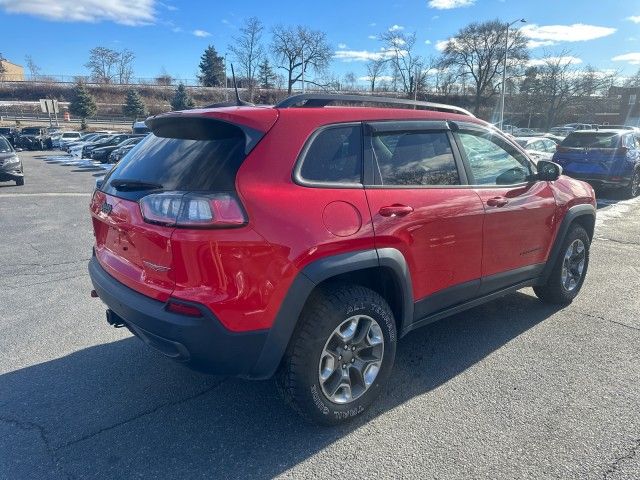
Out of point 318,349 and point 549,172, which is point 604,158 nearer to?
point 549,172

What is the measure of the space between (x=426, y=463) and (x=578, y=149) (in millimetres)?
11279

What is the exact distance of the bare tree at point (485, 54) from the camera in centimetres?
5609

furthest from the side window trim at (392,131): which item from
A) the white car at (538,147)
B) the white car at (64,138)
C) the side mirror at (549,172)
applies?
the white car at (64,138)

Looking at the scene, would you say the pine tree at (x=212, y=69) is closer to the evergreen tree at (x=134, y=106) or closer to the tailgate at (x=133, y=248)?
the evergreen tree at (x=134, y=106)

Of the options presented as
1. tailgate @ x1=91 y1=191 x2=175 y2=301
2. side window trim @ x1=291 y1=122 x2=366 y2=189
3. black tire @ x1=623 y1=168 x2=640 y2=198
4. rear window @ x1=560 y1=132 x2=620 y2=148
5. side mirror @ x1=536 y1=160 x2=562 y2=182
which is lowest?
black tire @ x1=623 y1=168 x2=640 y2=198

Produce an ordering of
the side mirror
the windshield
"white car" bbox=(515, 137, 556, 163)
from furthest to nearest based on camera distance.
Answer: "white car" bbox=(515, 137, 556, 163), the windshield, the side mirror

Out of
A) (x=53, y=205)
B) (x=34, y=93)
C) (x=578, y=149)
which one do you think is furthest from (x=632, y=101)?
(x=34, y=93)

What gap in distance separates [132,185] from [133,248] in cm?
36

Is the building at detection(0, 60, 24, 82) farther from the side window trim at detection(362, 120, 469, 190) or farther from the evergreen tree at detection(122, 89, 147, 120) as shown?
the side window trim at detection(362, 120, 469, 190)

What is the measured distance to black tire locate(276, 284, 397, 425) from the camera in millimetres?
2393

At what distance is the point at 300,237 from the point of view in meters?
2.24

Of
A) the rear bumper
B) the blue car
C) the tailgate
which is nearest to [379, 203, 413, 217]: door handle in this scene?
the rear bumper

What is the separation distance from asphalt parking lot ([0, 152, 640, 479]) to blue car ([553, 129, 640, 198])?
8.13 metres

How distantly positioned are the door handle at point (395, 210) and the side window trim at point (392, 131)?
129 millimetres
